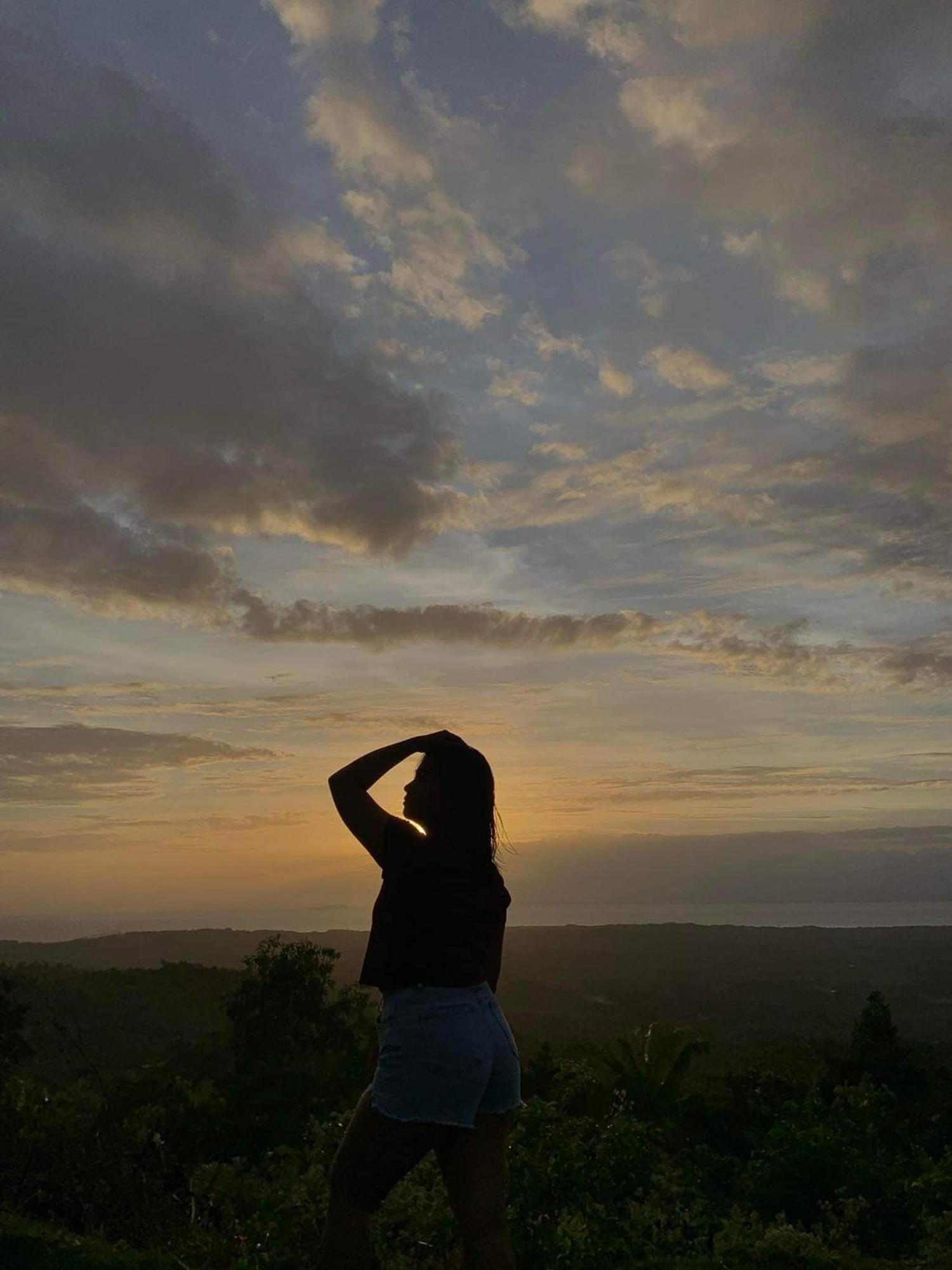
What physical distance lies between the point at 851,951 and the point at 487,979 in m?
165

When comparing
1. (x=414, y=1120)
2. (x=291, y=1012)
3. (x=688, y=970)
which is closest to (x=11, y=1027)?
(x=291, y=1012)

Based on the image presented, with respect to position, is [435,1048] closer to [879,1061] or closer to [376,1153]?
[376,1153]

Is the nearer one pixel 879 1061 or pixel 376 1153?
pixel 376 1153

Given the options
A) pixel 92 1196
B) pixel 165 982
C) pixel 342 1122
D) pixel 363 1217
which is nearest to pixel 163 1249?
pixel 92 1196

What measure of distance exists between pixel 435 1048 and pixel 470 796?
2.57 feet

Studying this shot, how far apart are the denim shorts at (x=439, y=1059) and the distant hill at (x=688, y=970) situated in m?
55.5

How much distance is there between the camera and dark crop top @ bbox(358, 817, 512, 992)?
2.99 metres

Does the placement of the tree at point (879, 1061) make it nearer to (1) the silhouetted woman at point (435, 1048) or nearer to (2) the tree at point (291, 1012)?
(2) the tree at point (291, 1012)

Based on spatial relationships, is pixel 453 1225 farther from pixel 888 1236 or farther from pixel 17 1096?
pixel 17 1096

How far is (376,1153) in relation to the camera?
2.95 metres

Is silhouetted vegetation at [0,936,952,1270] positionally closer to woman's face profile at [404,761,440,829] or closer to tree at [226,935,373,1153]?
woman's face profile at [404,761,440,829]

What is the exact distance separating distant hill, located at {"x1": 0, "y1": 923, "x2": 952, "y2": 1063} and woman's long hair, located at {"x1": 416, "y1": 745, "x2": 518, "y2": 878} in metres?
55.5

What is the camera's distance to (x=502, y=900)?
10.7 ft

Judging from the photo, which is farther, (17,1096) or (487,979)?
(17,1096)
